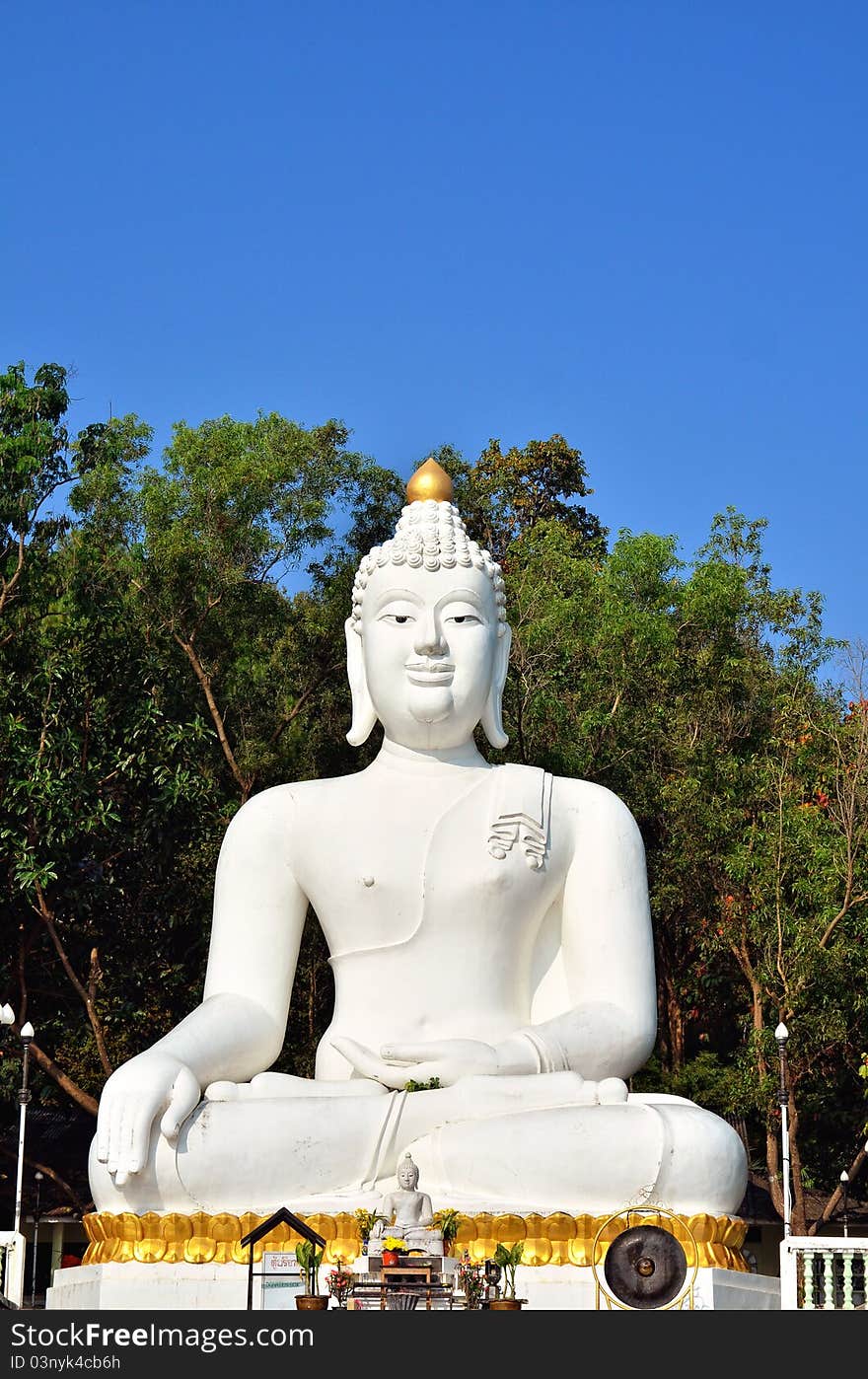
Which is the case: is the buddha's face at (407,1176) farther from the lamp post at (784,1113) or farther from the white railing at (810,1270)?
the lamp post at (784,1113)

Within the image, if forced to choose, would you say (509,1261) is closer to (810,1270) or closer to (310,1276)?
(310,1276)

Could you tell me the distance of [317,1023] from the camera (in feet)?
60.6

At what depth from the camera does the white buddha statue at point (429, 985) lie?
9148 millimetres

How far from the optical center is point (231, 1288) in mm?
9023

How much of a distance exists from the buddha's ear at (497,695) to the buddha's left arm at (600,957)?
78 centimetres

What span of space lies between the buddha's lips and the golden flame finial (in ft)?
4.31

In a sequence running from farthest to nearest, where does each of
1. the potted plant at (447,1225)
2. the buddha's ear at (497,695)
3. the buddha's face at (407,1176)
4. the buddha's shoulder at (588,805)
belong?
the buddha's ear at (497,695) → the buddha's shoulder at (588,805) → the buddha's face at (407,1176) → the potted plant at (447,1225)

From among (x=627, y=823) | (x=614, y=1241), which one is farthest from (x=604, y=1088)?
(x=627, y=823)

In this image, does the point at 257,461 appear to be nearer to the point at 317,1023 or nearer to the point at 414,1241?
the point at 317,1023

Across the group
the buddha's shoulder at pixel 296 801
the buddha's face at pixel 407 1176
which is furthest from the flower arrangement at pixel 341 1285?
the buddha's shoulder at pixel 296 801

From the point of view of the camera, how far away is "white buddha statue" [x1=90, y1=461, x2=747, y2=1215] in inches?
360

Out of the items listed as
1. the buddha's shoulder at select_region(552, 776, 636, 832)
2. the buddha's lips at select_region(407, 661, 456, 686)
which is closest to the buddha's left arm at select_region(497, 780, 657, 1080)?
the buddha's shoulder at select_region(552, 776, 636, 832)

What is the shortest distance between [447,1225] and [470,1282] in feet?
1.83
